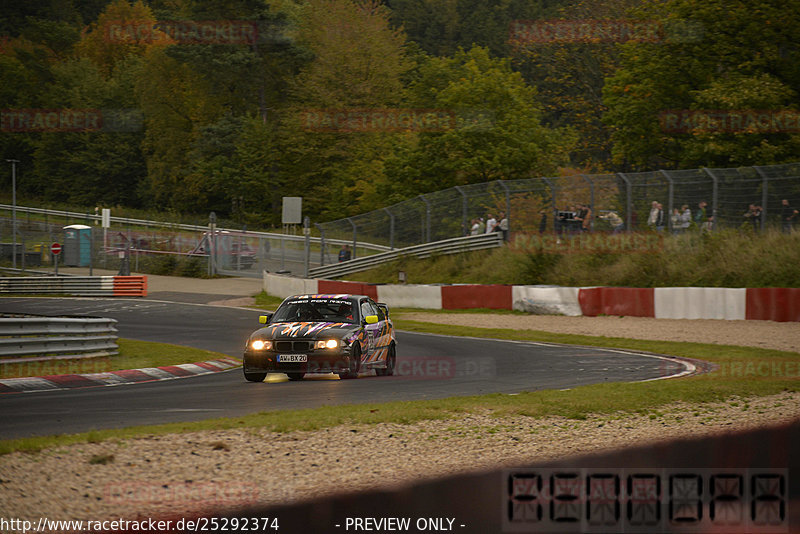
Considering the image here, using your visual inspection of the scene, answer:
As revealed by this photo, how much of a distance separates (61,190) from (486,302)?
66079mm

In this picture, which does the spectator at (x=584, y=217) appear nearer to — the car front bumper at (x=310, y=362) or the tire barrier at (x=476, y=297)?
the tire barrier at (x=476, y=297)

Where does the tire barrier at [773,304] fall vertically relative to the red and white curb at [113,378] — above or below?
above

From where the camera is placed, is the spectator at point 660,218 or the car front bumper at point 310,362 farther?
the spectator at point 660,218

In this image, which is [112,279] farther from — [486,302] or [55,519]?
[55,519]

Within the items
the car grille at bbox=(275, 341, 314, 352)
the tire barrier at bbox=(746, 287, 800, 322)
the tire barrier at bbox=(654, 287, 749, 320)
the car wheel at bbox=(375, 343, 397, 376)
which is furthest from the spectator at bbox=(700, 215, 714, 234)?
the car grille at bbox=(275, 341, 314, 352)

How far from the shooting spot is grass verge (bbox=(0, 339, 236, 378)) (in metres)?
15.3

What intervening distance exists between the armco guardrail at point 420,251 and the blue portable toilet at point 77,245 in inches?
670

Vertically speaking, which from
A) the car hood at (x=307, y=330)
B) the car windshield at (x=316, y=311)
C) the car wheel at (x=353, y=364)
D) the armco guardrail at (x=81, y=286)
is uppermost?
the armco guardrail at (x=81, y=286)

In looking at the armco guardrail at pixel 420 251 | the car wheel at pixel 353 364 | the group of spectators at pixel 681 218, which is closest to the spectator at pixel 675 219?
the group of spectators at pixel 681 218

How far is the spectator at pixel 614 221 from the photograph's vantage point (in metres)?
30.8

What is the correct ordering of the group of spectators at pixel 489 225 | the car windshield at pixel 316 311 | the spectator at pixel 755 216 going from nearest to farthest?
the car windshield at pixel 316 311 < the spectator at pixel 755 216 < the group of spectators at pixel 489 225

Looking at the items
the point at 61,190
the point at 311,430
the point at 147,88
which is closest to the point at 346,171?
the point at 147,88


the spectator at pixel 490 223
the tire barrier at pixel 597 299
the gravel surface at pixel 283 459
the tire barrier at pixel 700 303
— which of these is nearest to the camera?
the gravel surface at pixel 283 459

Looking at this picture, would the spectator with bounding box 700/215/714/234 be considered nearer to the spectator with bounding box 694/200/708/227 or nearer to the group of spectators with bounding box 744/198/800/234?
the spectator with bounding box 694/200/708/227
